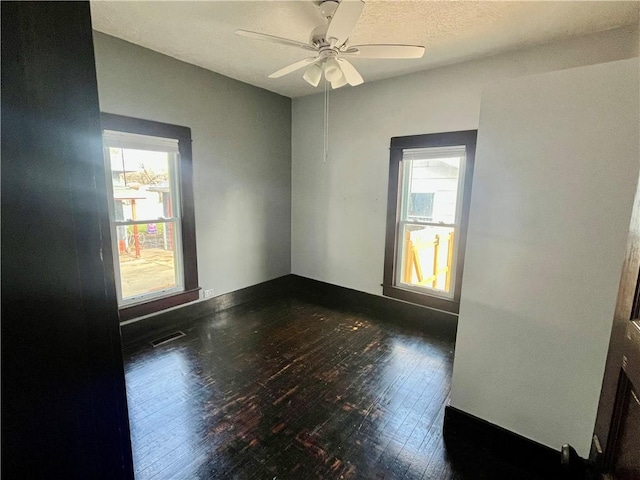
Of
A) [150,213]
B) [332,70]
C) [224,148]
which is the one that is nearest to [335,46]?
[332,70]

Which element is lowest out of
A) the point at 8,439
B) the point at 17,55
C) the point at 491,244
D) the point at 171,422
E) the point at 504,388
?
the point at 171,422

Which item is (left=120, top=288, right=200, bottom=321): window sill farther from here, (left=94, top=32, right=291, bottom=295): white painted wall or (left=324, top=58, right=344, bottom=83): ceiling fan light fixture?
(left=324, top=58, right=344, bottom=83): ceiling fan light fixture

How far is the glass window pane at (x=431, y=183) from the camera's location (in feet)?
10.8

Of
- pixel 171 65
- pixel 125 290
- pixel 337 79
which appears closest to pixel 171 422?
pixel 125 290

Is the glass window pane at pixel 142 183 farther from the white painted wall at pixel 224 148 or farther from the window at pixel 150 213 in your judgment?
the white painted wall at pixel 224 148

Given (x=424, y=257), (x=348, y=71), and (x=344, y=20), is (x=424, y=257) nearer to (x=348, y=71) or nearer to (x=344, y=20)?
(x=348, y=71)

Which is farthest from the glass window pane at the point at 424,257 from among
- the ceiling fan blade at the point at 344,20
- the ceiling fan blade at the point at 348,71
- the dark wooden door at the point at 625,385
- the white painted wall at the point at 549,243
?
the dark wooden door at the point at 625,385

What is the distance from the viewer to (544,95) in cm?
148

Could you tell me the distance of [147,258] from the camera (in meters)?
3.23

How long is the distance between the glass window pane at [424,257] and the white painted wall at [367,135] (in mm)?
290

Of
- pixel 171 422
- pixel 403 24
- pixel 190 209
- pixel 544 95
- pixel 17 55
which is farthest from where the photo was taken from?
pixel 190 209

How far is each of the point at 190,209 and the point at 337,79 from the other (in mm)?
2057

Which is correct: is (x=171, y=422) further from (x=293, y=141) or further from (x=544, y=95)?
(x=293, y=141)

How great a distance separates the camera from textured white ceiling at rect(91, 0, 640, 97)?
2121mm
